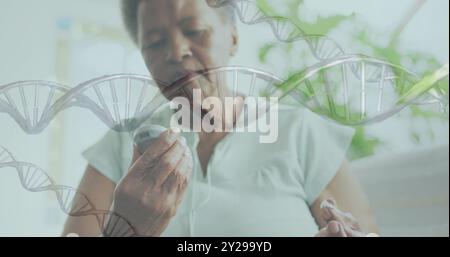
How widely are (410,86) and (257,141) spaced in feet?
1.16

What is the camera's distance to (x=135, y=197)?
102 cm

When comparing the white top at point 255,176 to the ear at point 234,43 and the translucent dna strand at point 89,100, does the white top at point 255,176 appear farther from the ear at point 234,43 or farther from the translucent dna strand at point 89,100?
the ear at point 234,43

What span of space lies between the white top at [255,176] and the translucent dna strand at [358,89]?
43mm

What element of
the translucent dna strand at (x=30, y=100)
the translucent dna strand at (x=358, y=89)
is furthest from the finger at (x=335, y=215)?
the translucent dna strand at (x=30, y=100)

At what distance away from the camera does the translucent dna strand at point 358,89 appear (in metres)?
1.08

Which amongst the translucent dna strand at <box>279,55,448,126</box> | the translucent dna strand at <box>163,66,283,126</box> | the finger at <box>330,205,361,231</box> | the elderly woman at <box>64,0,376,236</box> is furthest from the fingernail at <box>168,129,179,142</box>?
the finger at <box>330,205,361,231</box>

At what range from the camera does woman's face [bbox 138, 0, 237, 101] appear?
1.05m

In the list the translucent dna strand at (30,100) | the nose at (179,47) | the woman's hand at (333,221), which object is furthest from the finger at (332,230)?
the translucent dna strand at (30,100)

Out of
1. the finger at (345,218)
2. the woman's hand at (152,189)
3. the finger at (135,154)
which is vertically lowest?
the finger at (345,218)

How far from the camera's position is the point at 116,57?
1046 mm

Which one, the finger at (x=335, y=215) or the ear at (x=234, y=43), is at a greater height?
the ear at (x=234, y=43)
